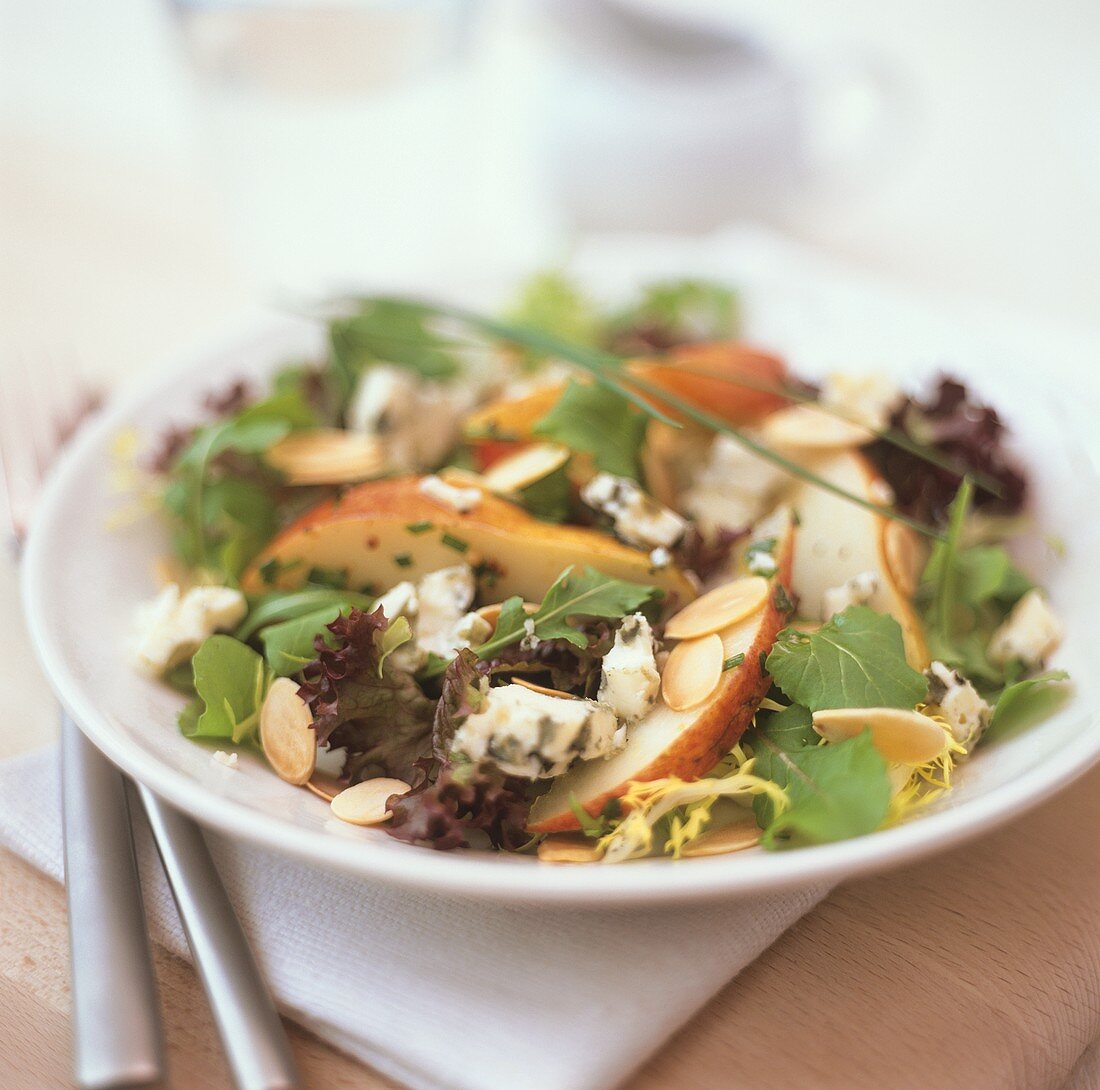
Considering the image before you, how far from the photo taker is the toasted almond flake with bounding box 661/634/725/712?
60.3 inches

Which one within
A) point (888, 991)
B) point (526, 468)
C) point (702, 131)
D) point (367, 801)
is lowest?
point (888, 991)

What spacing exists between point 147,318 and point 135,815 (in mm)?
2103

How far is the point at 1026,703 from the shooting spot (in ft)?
5.38

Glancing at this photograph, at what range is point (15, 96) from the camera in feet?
15.7

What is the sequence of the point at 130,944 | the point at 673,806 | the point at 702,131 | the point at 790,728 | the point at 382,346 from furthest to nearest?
1. the point at 702,131
2. the point at 382,346
3. the point at 790,728
4. the point at 673,806
5. the point at 130,944

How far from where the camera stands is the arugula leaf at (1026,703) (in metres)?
1.61

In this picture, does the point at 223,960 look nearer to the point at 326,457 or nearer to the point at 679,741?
the point at 679,741

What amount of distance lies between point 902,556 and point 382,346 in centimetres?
118

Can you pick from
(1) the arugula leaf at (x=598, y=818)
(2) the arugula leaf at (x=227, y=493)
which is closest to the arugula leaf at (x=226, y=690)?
(2) the arugula leaf at (x=227, y=493)

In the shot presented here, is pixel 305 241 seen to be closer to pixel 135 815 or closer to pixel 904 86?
pixel 904 86

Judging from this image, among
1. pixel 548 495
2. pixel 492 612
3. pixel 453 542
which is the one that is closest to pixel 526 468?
pixel 548 495

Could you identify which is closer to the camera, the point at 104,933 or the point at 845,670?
the point at 104,933

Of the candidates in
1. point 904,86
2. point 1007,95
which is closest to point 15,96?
point 904,86

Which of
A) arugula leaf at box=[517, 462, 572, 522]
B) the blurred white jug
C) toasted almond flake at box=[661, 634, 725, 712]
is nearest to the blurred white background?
the blurred white jug
